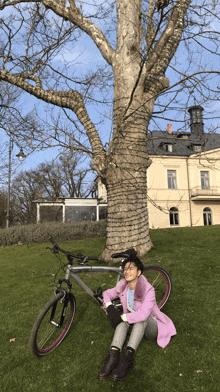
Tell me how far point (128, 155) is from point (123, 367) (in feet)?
Answer: 14.2

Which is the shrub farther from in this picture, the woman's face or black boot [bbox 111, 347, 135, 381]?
black boot [bbox 111, 347, 135, 381]

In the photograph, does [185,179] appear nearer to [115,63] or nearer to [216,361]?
[115,63]

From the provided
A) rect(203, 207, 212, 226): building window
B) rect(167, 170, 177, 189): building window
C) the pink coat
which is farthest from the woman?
rect(203, 207, 212, 226): building window

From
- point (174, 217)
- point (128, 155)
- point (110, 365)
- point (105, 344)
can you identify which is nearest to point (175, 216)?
point (174, 217)

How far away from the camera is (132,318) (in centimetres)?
274

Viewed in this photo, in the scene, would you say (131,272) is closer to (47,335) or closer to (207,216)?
(47,335)

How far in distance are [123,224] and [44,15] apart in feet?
24.1

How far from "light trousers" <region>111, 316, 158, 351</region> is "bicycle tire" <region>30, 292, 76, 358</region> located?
0.77m

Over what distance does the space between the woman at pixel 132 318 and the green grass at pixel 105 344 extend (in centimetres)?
15

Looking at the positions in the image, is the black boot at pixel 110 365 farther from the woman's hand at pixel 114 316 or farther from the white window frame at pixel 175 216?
the white window frame at pixel 175 216

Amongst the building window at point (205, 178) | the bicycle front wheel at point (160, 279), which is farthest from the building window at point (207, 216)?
the bicycle front wheel at point (160, 279)

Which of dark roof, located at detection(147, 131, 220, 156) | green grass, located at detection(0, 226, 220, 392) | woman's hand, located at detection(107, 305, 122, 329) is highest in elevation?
dark roof, located at detection(147, 131, 220, 156)

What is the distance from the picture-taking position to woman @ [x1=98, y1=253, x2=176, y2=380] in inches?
102

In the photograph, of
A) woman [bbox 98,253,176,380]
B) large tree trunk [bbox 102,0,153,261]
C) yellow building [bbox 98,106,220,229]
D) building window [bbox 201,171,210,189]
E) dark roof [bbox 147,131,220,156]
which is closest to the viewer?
woman [bbox 98,253,176,380]
